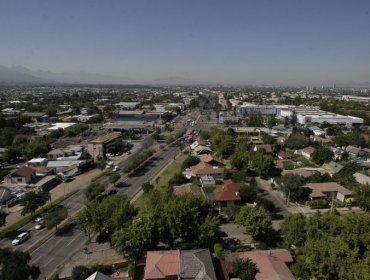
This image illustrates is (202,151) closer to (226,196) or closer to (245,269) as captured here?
(226,196)

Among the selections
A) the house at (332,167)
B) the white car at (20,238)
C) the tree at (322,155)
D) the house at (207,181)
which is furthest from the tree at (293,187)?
the white car at (20,238)

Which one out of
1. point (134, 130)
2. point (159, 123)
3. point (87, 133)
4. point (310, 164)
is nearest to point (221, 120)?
point (159, 123)

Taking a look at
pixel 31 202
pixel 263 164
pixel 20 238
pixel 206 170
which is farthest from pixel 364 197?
pixel 31 202

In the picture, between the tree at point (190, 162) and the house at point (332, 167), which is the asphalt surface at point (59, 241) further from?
the house at point (332, 167)

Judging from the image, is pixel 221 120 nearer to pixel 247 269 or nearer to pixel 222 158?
pixel 222 158

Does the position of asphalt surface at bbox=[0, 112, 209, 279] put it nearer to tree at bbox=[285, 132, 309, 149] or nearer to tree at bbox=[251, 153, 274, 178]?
tree at bbox=[251, 153, 274, 178]
